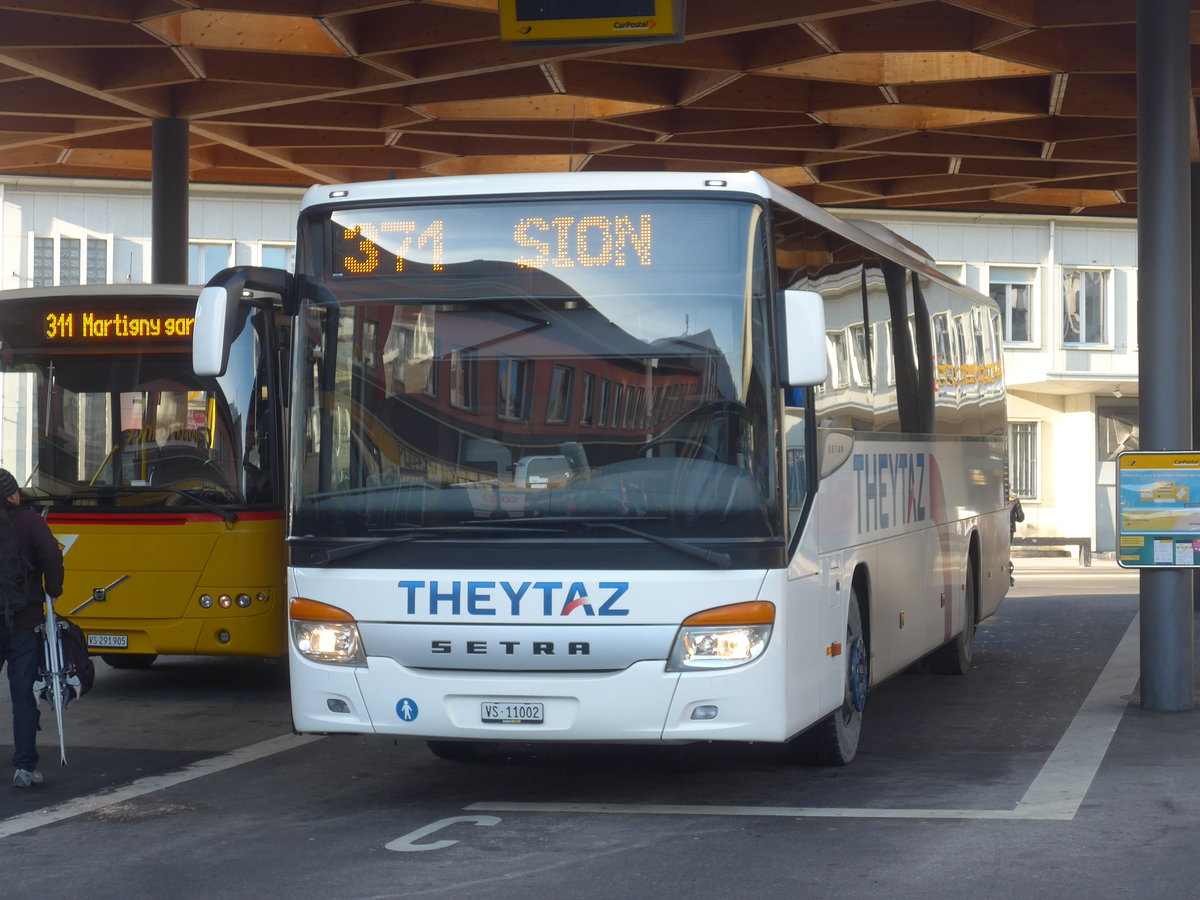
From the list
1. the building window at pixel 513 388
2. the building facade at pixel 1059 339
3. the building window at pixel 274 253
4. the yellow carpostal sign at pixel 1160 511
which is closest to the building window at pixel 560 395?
the building window at pixel 513 388

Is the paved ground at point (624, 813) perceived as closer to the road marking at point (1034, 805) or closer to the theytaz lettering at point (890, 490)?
the road marking at point (1034, 805)

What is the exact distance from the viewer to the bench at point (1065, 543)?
35.9 m

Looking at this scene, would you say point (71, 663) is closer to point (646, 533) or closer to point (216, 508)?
point (216, 508)

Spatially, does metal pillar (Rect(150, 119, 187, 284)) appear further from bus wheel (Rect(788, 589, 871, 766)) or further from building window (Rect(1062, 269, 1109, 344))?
building window (Rect(1062, 269, 1109, 344))

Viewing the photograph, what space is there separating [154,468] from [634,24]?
15.1ft

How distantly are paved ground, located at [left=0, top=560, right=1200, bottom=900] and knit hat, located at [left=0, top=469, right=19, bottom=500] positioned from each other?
5.17 feet

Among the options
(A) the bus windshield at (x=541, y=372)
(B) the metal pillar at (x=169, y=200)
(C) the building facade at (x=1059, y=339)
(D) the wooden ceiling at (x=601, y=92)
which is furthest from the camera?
(C) the building facade at (x=1059, y=339)

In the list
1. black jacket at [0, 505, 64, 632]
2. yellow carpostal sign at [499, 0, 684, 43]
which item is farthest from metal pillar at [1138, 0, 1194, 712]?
black jacket at [0, 505, 64, 632]

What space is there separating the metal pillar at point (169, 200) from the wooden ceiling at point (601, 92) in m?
0.29

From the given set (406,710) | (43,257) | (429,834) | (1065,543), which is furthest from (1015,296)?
(429,834)

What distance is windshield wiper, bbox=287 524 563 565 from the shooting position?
7992 mm

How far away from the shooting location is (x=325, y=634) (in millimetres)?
8266

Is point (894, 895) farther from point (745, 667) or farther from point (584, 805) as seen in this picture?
point (584, 805)

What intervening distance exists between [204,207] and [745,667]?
3250 cm
